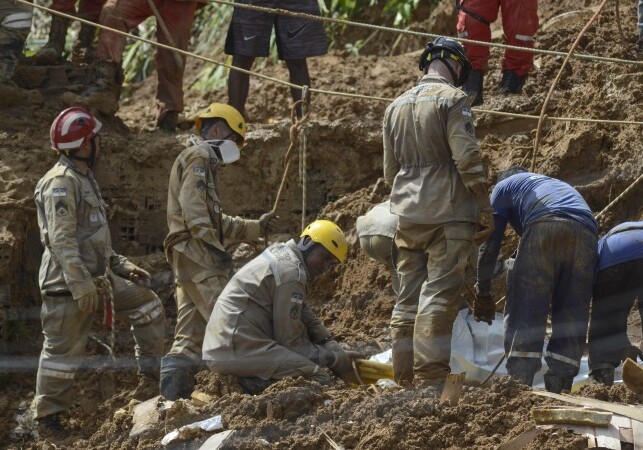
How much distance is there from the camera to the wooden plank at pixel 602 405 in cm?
708

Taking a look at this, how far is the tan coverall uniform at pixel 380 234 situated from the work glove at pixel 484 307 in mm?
558

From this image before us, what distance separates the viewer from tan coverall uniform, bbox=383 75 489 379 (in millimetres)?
7895

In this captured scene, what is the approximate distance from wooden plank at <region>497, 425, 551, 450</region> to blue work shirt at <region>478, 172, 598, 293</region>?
1.67 m

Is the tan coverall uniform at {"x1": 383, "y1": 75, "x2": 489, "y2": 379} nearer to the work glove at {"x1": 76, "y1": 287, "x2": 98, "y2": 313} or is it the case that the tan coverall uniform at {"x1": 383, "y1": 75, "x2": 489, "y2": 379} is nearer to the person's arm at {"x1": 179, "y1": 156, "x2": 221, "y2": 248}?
the person's arm at {"x1": 179, "y1": 156, "x2": 221, "y2": 248}

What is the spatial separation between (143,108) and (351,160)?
282 cm

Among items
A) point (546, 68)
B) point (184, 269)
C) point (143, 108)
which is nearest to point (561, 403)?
point (184, 269)

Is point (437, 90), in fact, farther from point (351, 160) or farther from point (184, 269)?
point (351, 160)

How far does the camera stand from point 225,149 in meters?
9.22

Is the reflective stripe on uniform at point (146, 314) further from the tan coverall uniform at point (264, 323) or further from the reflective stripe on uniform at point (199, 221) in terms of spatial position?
the tan coverall uniform at point (264, 323)

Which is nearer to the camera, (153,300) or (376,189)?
(153,300)

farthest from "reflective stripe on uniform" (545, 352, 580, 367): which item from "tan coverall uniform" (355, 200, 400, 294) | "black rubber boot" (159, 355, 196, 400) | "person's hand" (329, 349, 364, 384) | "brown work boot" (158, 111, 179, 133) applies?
"brown work boot" (158, 111, 179, 133)

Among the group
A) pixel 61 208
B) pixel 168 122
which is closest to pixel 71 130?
pixel 61 208

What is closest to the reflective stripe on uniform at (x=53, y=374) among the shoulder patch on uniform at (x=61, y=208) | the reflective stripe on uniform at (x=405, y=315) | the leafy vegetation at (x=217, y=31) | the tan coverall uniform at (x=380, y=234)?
the shoulder patch on uniform at (x=61, y=208)

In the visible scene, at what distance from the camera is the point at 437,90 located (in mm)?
8055
